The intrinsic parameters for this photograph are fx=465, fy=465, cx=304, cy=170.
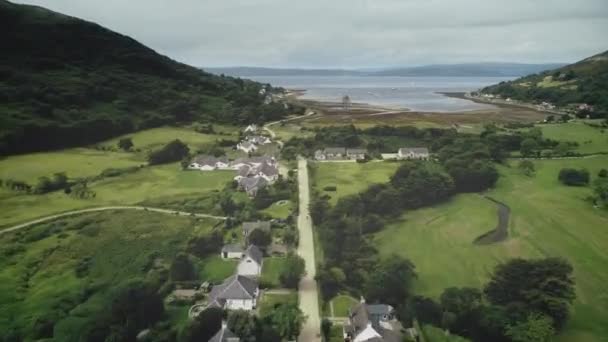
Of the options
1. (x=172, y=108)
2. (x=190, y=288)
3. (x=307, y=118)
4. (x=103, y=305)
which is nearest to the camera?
(x=103, y=305)

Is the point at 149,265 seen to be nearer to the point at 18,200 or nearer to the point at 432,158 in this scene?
the point at 18,200

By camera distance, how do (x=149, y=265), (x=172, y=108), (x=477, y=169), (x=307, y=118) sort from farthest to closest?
(x=307, y=118), (x=172, y=108), (x=477, y=169), (x=149, y=265)

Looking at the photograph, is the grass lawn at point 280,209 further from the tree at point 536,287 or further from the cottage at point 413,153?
the cottage at point 413,153

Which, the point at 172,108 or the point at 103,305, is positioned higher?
the point at 172,108

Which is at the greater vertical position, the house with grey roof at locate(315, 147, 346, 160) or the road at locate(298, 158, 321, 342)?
the house with grey roof at locate(315, 147, 346, 160)

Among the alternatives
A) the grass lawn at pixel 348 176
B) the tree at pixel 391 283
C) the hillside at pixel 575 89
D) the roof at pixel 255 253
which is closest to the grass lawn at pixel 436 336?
the tree at pixel 391 283

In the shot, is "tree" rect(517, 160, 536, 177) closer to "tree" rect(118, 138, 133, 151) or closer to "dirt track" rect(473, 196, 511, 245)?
"dirt track" rect(473, 196, 511, 245)

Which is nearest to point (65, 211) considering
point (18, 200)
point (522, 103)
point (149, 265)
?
point (18, 200)

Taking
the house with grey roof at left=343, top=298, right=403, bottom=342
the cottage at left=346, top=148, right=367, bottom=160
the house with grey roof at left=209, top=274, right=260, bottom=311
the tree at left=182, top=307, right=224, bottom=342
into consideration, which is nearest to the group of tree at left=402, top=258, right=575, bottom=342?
the house with grey roof at left=343, top=298, right=403, bottom=342
